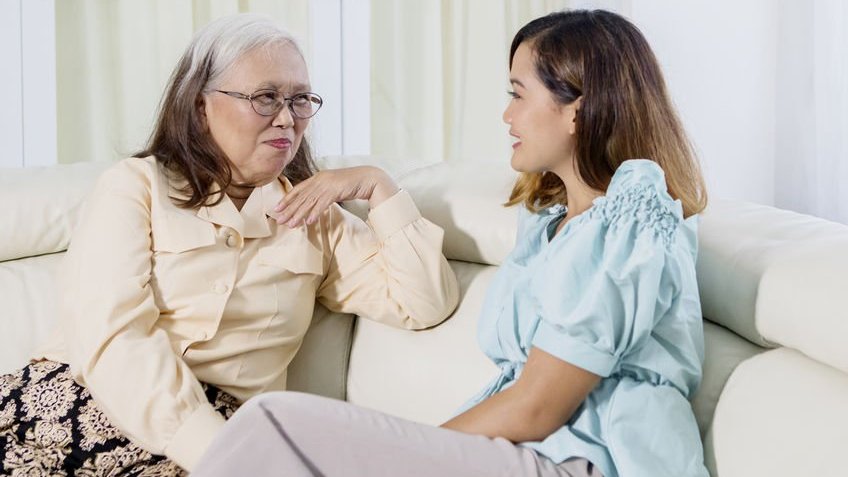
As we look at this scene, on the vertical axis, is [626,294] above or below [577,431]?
above

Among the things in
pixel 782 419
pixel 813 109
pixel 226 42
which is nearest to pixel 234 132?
pixel 226 42

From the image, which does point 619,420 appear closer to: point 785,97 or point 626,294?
point 626,294

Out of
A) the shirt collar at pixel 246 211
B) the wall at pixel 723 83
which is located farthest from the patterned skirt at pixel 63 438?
the wall at pixel 723 83

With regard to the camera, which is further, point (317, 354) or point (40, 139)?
point (40, 139)

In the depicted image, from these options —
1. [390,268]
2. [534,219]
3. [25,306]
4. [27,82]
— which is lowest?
[25,306]

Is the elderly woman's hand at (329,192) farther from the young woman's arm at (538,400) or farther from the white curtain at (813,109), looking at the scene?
the white curtain at (813,109)

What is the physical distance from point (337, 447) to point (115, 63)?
6.95 ft

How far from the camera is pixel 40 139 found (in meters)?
3.03

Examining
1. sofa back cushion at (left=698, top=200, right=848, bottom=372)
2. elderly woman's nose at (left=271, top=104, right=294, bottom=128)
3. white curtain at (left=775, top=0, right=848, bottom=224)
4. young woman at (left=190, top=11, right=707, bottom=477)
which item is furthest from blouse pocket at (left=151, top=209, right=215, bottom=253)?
white curtain at (left=775, top=0, right=848, bottom=224)

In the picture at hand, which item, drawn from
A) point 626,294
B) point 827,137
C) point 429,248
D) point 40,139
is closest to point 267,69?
point 429,248

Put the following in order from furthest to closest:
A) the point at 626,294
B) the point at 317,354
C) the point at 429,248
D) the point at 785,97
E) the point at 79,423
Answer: the point at 785,97 → the point at 317,354 → the point at 429,248 → the point at 79,423 → the point at 626,294

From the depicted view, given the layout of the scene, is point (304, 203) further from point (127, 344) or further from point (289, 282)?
point (127, 344)

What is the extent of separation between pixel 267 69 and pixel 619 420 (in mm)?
851

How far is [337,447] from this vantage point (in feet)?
3.93
